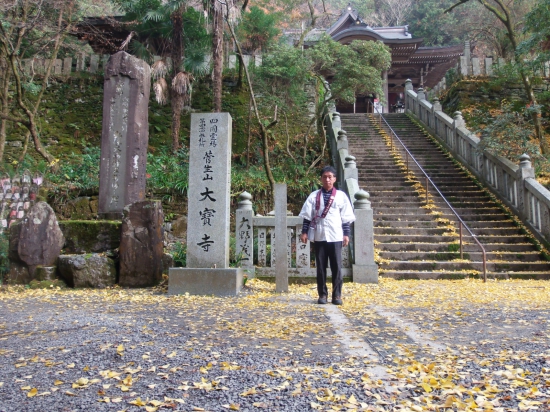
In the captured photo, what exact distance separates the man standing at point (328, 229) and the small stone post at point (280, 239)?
0.82 m

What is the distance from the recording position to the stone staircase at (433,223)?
26.1 ft

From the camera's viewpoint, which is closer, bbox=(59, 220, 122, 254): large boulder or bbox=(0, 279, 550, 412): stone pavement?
bbox=(0, 279, 550, 412): stone pavement

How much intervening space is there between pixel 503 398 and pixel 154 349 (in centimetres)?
216

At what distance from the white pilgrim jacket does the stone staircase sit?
3.21 m

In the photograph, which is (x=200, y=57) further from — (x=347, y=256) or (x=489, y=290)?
(x=489, y=290)

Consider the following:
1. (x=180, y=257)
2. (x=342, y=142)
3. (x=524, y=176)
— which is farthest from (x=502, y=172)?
(x=180, y=257)

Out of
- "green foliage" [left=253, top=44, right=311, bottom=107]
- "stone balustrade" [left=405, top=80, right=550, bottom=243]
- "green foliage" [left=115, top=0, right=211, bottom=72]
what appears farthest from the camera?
"green foliage" [left=115, top=0, right=211, bottom=72]

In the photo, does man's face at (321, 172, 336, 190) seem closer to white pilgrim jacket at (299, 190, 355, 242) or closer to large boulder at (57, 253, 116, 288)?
white pilgrim jacket at (299, 190, 355, 242)

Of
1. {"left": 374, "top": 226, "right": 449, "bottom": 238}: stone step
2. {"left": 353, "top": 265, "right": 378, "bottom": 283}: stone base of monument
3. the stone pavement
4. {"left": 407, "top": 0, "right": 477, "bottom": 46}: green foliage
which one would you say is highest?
{"left": 407, "top": 0, "right": 477, "bottom": 46}: green foliage

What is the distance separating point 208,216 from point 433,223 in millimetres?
5842

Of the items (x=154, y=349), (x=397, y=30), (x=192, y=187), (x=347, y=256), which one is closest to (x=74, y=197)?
(x=192, y=187)

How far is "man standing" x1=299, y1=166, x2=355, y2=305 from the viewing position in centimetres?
493

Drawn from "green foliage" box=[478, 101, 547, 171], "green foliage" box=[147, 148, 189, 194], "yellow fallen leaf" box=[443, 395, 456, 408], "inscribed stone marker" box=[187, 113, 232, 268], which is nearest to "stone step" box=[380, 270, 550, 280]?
"inscribed stone marker" box=[187, 113, 232, 268]

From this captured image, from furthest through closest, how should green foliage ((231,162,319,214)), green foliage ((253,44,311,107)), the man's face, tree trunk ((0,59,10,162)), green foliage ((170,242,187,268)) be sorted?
green foliage ((253,44,311,107)) → green foliage ((231,162,319,214)) → tree trunk ((0,59,10,162)) → green foliage ((170,242,187,268)) → the man's face
